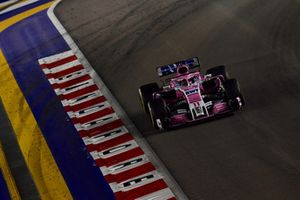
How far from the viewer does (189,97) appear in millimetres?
16094

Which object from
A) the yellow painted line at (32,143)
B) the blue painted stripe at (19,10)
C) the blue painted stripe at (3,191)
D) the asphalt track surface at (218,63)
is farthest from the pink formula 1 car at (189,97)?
the blue painted stripe at (19,10)

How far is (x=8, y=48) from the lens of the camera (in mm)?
21828

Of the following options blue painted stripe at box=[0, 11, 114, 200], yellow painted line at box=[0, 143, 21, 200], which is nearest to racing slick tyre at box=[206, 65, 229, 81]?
blue painted stripe at box=[0, 11, 114, 200]

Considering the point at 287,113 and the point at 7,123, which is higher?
the point at 7,123

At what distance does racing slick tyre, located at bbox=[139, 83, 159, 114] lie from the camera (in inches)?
657

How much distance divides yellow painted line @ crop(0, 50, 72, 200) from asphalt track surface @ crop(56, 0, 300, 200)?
2.44m

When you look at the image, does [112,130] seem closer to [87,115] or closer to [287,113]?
[87,115]

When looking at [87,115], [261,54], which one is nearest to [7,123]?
[87,115]

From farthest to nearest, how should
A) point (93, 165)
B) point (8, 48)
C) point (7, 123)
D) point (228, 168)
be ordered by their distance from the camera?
1. point (8, 48)
2. point (7, 123)
3. point (93, 165)
4. point (228, 168)

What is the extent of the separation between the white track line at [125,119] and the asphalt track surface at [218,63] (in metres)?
0.16

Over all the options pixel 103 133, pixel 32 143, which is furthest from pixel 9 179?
pixel 103 133

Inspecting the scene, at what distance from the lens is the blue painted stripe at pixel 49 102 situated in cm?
1544

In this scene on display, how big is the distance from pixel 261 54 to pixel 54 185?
7290mm

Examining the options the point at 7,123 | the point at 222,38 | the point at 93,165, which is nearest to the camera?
the point at 93,165
